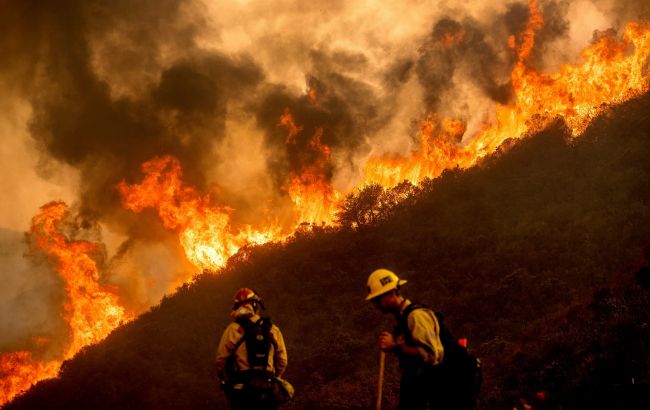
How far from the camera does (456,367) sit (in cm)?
435

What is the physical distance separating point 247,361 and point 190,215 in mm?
28280

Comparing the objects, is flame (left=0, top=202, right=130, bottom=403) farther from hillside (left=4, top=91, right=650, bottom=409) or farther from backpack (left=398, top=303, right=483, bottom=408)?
backpack (left=398, top=303, right=483, bottom=408)

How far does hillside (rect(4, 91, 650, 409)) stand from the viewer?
34.0 feet

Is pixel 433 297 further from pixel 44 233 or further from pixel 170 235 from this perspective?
pixel 44 233

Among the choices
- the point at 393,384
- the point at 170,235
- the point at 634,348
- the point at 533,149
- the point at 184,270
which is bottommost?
the point at 634,348

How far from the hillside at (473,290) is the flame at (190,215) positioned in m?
3.43

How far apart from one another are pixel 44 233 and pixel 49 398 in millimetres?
23141

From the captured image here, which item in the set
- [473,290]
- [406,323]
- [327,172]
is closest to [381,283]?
[406,323]

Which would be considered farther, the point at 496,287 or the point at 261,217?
the point at 261,217

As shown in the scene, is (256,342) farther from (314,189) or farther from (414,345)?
(314,189)

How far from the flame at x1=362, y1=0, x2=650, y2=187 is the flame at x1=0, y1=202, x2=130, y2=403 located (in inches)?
760

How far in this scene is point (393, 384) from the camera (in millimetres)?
12719

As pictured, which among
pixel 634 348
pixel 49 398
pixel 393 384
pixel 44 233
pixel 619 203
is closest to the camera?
pixel 634 348

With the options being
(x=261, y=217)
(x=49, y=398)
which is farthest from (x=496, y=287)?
(x=261, y=217)
